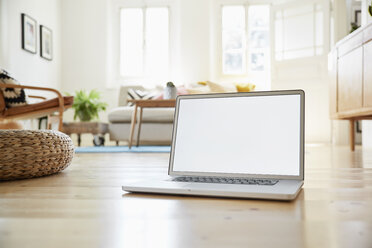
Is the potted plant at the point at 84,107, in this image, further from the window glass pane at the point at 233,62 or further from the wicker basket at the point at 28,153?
the wicker basket at the point at 28,153

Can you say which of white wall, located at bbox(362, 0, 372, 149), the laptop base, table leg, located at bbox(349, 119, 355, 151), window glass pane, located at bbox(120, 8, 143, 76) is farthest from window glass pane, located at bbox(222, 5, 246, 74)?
the laptop base

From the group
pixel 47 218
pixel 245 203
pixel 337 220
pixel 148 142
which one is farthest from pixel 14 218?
pixel 148 142

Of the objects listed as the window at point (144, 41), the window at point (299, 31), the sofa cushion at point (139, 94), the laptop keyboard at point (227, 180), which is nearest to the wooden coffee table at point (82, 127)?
the sofa cushion at point (139, 94)

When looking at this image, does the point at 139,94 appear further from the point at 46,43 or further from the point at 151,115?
the point at 46,43

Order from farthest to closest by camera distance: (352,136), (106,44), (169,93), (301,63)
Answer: (106,44) → (301,63) → (169,93) → (352,136)

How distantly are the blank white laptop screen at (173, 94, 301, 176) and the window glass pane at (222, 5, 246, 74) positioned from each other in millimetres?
4878

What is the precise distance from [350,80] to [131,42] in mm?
3914

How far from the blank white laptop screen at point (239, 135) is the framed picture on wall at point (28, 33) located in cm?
413

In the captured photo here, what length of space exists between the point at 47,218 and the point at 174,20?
5.41 meters

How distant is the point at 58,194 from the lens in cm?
100

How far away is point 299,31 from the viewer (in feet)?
16.2

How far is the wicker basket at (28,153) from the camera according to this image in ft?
4.19

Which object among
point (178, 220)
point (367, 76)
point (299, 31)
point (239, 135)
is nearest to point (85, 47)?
point (299, 31)

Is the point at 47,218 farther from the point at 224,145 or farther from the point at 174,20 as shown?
the point at 174,20
